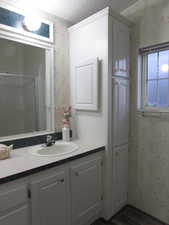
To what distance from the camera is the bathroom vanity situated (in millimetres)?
1084

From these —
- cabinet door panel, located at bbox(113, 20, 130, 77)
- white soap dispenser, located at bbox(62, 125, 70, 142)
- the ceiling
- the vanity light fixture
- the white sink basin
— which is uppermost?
the ceiling

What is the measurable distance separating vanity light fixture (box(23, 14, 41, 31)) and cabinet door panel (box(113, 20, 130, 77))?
83cm

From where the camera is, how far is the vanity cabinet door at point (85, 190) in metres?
1.48

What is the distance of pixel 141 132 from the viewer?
1905 mm

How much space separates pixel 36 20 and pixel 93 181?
5.93ft

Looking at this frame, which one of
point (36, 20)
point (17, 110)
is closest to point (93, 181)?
point (17, 110)

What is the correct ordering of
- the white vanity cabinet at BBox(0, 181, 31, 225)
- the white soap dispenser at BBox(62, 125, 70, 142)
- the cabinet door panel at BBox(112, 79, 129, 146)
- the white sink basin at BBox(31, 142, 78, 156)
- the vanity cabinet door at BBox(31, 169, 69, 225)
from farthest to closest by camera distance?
the white soap dispenser at BBox(62, 125, 70, 142), the cabinet door panel at BBox(112, 79, 129, 146), the white sink basin at BBox(31, 142, 78, 156), the vanity cabinet door at BBox(31, 169, 69, 225), the white vanity cabinet at BBox(0, 181, 31, 225)

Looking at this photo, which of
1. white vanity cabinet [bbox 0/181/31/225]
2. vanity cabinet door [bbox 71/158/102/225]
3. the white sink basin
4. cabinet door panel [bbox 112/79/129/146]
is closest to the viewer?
white vanity cabinet [bbox 0/181/31/225]

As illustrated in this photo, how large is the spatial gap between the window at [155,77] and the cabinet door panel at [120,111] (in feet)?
0.81

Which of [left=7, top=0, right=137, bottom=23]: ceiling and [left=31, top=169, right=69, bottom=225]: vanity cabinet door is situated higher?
[left=7, top=0, right=137, bottom=23]: ceiling

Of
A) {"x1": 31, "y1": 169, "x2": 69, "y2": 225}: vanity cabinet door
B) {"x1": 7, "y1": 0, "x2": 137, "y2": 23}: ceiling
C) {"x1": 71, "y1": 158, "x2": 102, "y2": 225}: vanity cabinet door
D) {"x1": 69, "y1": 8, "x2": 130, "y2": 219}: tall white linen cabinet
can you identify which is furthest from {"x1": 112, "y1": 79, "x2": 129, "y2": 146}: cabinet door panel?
{"x1": 7, "y1": 0, "x2": 137, "y2": 23}: ceiling

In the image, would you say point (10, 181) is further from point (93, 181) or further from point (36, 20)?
point (36, 20)

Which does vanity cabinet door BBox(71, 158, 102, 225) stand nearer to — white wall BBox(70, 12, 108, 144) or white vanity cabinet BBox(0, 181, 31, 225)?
white wall BBox(70, 12, 108, 144)

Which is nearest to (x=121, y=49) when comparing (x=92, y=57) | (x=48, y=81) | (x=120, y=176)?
(x=92, y=57)
